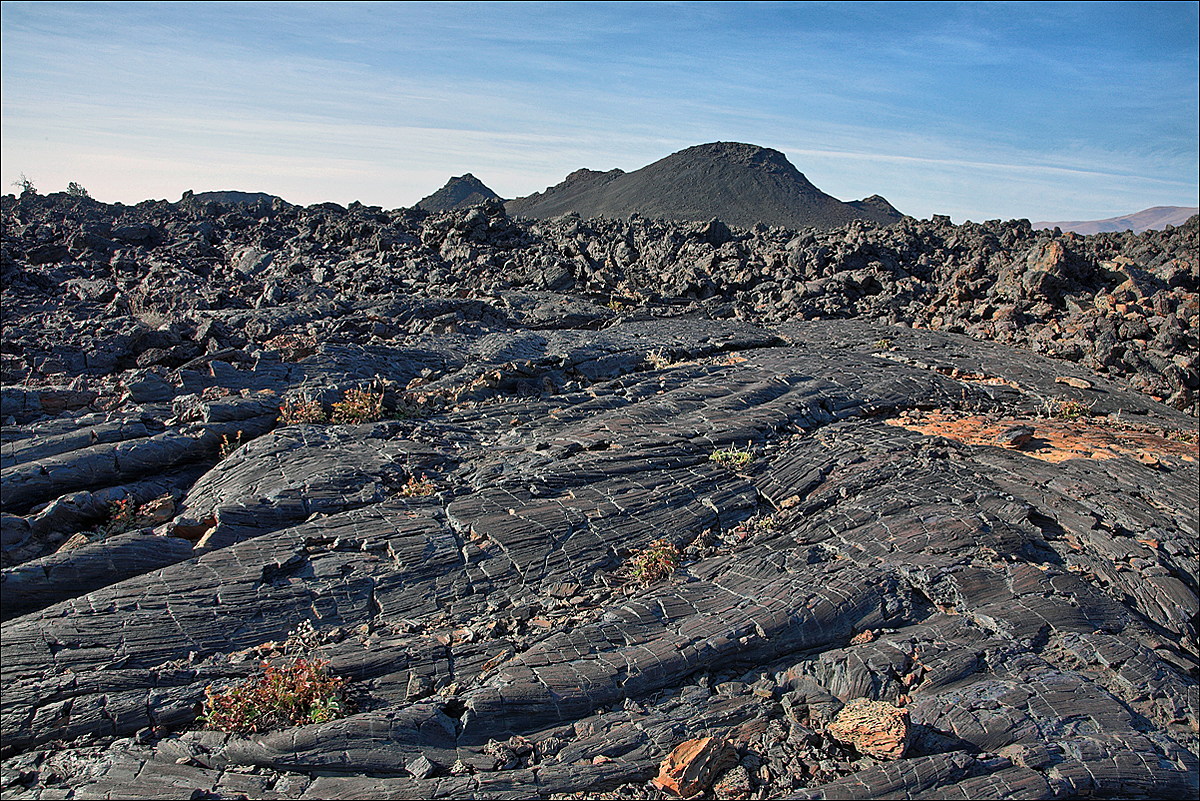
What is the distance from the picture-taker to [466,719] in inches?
261

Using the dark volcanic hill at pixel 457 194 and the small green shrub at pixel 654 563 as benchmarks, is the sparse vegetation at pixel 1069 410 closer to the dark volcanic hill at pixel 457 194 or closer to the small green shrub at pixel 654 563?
the small green shrub at pixel 654 563

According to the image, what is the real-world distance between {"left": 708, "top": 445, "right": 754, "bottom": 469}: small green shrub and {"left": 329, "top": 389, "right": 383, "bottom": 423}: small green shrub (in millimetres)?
5804

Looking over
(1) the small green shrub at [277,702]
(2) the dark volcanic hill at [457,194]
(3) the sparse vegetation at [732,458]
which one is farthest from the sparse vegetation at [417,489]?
(2) the dark volcanic hill at [457,194]

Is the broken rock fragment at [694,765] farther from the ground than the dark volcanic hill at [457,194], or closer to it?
closer to it

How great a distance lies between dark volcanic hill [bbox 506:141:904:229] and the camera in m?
72.8

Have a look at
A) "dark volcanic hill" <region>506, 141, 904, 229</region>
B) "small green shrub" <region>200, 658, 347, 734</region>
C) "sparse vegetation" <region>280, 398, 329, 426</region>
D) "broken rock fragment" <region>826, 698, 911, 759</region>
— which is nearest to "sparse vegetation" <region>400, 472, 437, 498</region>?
"sparse vegetation" <region>280, 398, 329, 426</region>

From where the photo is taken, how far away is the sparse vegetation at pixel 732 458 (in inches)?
444

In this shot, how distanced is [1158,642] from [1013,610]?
5.23 ft

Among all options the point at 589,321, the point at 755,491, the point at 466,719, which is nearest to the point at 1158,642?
the point at 755,491

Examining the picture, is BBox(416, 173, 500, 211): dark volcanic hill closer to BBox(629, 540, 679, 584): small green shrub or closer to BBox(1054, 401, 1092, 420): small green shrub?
BBox(1054, 401, 1092, 420): small green shrub

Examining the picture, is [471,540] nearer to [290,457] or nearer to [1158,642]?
[290,457]

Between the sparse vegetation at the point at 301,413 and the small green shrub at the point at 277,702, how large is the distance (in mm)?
6013

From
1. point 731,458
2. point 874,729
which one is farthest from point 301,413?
point 874,729

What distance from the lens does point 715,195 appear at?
76.8 m
